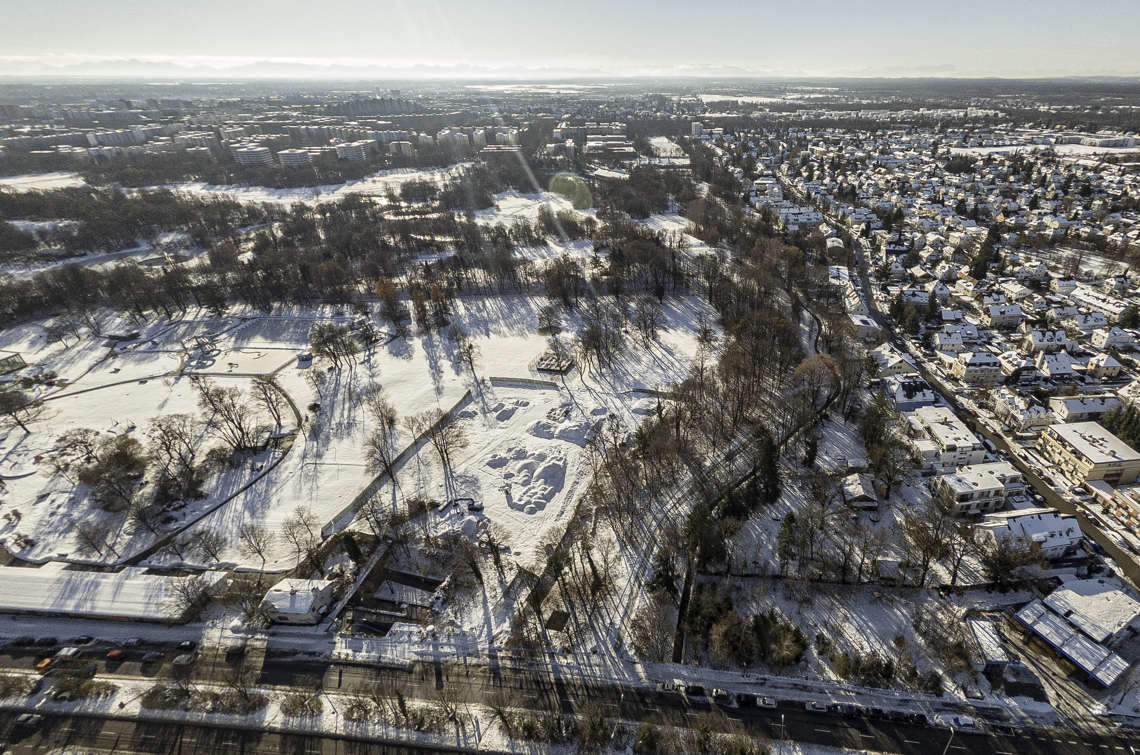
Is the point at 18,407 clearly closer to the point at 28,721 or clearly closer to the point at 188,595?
the point at 188,595

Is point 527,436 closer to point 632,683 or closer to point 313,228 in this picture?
point 632,683

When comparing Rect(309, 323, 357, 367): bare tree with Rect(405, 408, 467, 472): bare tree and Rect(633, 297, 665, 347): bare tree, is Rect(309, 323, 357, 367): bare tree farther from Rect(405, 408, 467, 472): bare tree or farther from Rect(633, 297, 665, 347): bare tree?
Rect(633, 297, 665, 347): bare tree

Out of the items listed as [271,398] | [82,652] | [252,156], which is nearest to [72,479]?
[271,398]

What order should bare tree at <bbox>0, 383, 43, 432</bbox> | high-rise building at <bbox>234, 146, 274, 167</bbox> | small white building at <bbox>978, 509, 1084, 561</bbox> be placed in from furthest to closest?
high-rise building at <bbox>234, 146, 274, 167</bbox>, bare tree at <bbox>0, 383, 43, 432</bbox>, small white building at <bbox>978, 509, 1084, 561</bbox>

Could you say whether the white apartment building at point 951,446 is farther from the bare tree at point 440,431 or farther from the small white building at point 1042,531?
the bare tree at point 440,431

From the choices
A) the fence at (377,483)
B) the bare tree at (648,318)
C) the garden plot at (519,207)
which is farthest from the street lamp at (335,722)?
the garden plot at (519,207)

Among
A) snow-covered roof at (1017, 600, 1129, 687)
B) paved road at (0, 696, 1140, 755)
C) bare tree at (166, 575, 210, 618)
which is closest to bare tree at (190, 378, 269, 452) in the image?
bare tree at (166, 575, 210, 618)
